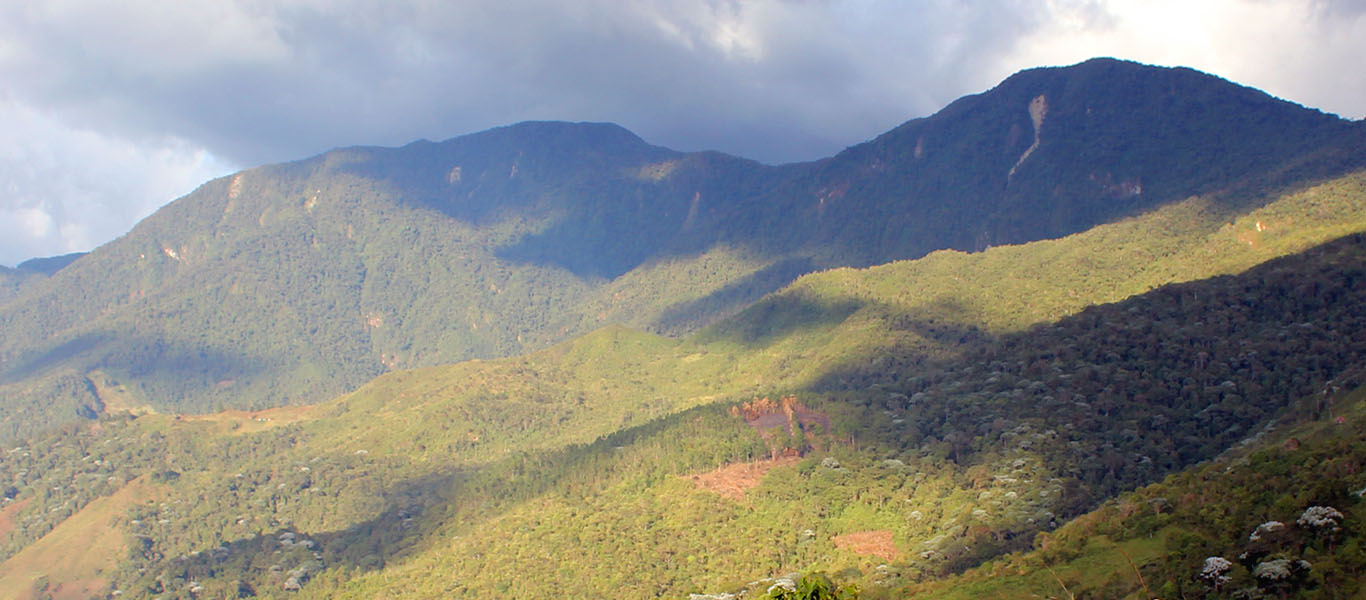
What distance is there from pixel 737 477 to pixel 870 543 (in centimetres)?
2955

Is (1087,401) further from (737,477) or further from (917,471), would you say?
(737,477)

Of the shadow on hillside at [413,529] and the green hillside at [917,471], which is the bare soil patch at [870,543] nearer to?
the green hillside at [917,471]

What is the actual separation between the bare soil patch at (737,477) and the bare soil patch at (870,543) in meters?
20.1

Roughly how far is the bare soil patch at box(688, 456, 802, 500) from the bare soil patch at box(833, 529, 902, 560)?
790 inches

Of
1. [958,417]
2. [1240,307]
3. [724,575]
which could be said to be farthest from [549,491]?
[1240,307]

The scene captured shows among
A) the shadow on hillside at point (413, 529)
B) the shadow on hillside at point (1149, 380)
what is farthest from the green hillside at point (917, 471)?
the shadow on hillside at point (413, 529)

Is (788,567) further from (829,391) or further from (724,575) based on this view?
(829,391)

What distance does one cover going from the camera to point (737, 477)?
499ft

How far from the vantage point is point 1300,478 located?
257 ft

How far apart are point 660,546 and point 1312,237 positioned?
118 metres

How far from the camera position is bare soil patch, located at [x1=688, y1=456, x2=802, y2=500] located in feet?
485

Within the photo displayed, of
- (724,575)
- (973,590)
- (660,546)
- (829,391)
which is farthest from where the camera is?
(829,391)

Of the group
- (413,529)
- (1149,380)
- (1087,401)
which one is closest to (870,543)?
(1087,401)

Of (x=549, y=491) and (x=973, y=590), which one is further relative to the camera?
(x=549, y=491)
